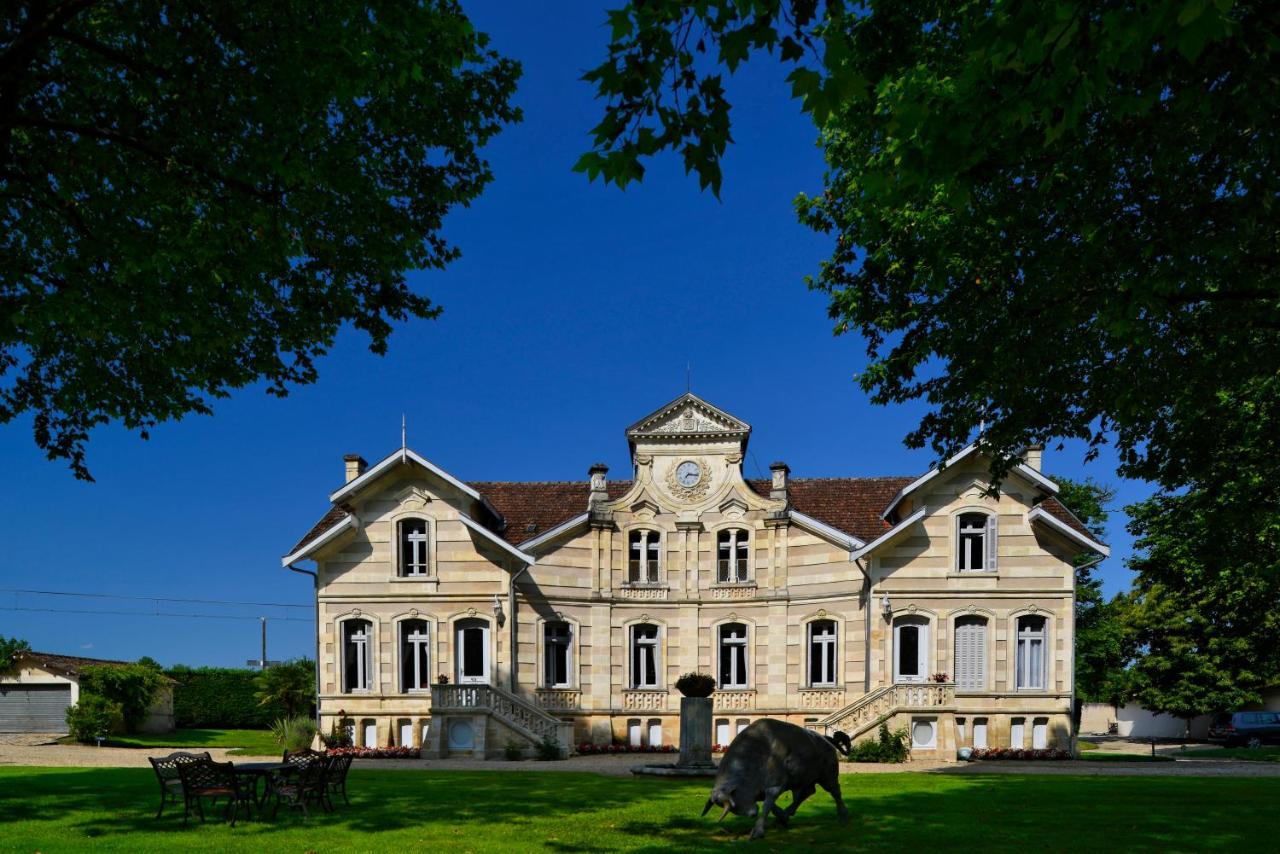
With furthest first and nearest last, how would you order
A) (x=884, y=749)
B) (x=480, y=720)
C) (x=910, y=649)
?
1. (x=910, y=649)
2. (x=480, y=720)
3. (x=884, y=749)

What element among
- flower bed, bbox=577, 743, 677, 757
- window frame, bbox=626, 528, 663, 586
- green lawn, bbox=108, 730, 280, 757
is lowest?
green lawn, bbox=108, 730, 280, 757

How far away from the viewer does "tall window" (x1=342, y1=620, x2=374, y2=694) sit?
2853 centimetres

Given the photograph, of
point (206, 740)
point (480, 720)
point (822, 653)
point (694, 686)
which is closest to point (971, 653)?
point (822, 653)

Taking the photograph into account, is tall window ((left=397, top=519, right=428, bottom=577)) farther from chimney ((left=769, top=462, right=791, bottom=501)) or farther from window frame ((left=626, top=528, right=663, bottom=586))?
chimney ((left=769, top=462, right=791, bottom=501))

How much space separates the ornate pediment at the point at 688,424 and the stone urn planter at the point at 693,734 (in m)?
9.59

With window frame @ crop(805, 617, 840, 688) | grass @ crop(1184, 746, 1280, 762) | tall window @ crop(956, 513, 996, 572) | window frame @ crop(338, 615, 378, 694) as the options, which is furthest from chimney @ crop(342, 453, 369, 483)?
grass @ crop(1184, 746, 1280, 762)

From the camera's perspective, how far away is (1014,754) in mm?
25812

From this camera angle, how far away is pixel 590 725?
28.8m

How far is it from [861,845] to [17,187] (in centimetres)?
1319

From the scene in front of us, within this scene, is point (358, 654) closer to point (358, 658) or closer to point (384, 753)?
point (358, 658)

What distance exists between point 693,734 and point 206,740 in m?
25.0

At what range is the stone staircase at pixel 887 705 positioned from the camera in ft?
83.6

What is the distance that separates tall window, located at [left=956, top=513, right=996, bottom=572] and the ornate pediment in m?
6.75

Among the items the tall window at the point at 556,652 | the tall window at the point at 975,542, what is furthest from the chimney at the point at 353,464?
the tall window at the point at 975,542
